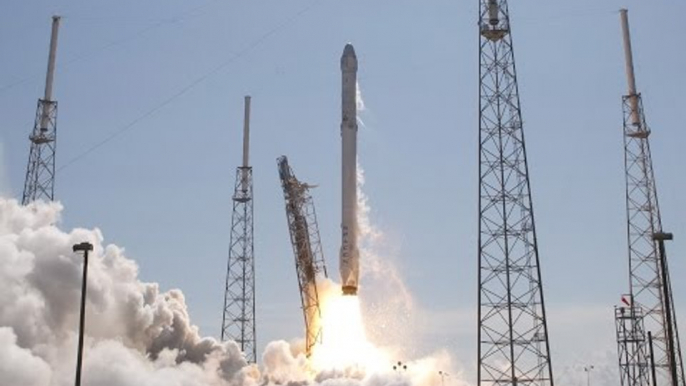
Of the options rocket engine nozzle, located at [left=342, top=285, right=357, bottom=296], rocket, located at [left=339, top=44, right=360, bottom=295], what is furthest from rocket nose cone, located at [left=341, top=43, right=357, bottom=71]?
rocket engine nozzle, located at [left=342, top=285, right=357, bottom=296]

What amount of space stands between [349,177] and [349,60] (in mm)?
8333

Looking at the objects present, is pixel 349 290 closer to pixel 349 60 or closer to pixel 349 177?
pixel 349 177

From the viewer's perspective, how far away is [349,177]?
62031mm

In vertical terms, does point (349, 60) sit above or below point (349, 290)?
above

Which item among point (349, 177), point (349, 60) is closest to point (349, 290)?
point (349, 177)

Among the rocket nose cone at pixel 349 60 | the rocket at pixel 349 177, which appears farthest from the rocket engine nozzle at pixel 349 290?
the rocket nose cone at pixel 349 60

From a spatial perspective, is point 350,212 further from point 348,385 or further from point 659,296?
point 659,296

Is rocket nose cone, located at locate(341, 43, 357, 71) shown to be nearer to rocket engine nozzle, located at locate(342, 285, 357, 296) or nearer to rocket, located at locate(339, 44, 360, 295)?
rocket, located at locate(339, 44, 360, 295)

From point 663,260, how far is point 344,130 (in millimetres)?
30952

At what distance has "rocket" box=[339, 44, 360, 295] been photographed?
199ft

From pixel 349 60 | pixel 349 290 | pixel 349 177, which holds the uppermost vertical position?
pixel 349 60

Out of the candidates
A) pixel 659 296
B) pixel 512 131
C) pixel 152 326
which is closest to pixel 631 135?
pixel 659 296

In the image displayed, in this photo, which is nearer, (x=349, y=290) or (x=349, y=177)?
(x=349, y=290)

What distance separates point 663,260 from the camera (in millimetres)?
35281
